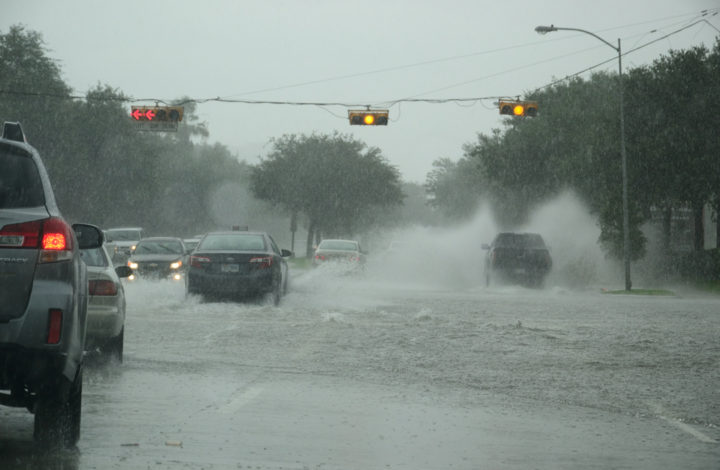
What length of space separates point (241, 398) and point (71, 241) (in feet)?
12.0

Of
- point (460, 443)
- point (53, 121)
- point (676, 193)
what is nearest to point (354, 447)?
point (460, 443)

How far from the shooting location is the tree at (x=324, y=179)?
77875mm

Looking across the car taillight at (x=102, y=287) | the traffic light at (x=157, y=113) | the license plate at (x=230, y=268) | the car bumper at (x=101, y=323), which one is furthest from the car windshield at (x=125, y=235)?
the car bumper at (x=101, y=323)

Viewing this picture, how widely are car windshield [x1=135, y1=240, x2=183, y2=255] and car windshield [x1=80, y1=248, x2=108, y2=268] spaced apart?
19.7 meters

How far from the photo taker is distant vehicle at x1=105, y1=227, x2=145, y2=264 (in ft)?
142

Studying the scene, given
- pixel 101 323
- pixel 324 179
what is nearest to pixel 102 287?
pixel 101 323

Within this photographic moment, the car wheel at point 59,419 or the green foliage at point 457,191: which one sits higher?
the green foliage at point 457,191

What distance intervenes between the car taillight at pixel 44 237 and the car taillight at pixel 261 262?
16.3m

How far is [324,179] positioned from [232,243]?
181ft

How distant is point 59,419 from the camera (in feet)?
22.6

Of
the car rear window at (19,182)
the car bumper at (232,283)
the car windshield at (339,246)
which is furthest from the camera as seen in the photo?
the car windshield at (339,246)

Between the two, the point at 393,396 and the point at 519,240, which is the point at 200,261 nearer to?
the point at 393,396

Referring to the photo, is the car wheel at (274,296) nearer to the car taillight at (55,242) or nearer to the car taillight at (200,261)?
the car taillight at (200,261)

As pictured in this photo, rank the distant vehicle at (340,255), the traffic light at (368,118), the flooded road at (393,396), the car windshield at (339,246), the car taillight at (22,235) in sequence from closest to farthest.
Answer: the car taillight at (22,235) < the flooded road at (393,396) < the traffic light at (368,118) < the distant vehicle at (340,255) < the car windshield at (339,246)
